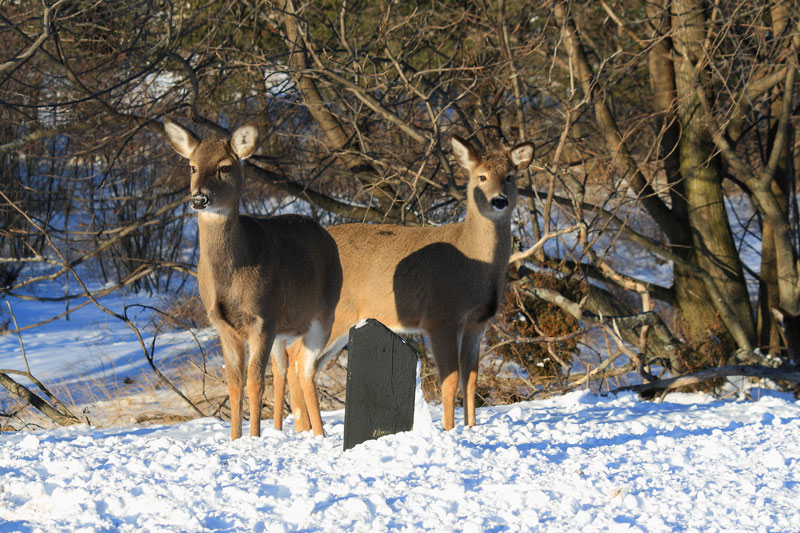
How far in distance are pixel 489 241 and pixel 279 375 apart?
201cm

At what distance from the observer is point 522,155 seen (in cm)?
694

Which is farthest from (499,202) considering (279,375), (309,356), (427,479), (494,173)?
(427,479)

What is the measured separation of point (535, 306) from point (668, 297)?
245 centimetres

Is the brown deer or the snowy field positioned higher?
the brown deer

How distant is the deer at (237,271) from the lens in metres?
5.69

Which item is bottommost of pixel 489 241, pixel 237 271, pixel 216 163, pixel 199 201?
pixel 237 271

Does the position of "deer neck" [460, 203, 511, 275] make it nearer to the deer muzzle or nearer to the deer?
the deer

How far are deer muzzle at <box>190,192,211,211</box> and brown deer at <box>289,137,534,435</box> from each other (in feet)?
5.34

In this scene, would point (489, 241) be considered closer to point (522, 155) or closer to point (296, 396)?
point (522, 155)

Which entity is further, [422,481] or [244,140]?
[244,140]

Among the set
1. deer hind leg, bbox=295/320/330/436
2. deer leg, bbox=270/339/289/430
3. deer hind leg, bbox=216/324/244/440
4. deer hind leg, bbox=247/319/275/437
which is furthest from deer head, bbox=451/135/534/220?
deer hind leg, bbox=216/324/244/440

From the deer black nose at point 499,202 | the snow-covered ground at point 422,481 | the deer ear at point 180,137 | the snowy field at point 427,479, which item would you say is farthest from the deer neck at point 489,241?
the deer ear at point 180,137

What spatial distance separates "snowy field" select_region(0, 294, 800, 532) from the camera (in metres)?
3.65

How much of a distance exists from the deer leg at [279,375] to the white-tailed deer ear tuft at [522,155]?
2374 mm
